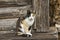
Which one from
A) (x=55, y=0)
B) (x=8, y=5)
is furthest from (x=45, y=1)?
(x=8, y=5)

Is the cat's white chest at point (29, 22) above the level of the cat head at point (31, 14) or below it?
below

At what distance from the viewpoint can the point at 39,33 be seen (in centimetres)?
200

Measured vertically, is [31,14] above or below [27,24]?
above

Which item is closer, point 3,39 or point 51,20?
point 3,39

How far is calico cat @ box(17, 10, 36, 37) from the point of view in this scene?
1.95m

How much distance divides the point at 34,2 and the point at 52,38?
0.49m

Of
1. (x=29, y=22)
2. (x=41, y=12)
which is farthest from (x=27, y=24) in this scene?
(x=41, y=12)

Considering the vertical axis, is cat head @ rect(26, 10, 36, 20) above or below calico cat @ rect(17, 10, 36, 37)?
above

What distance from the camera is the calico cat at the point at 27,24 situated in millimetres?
1953

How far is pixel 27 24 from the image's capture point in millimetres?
2043

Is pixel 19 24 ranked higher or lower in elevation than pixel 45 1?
lower

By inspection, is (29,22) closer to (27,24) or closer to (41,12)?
(27,24)

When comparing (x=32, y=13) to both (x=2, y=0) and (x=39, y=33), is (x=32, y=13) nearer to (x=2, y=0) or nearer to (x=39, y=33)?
(x=39, y=33)

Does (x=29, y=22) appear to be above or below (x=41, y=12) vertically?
below
